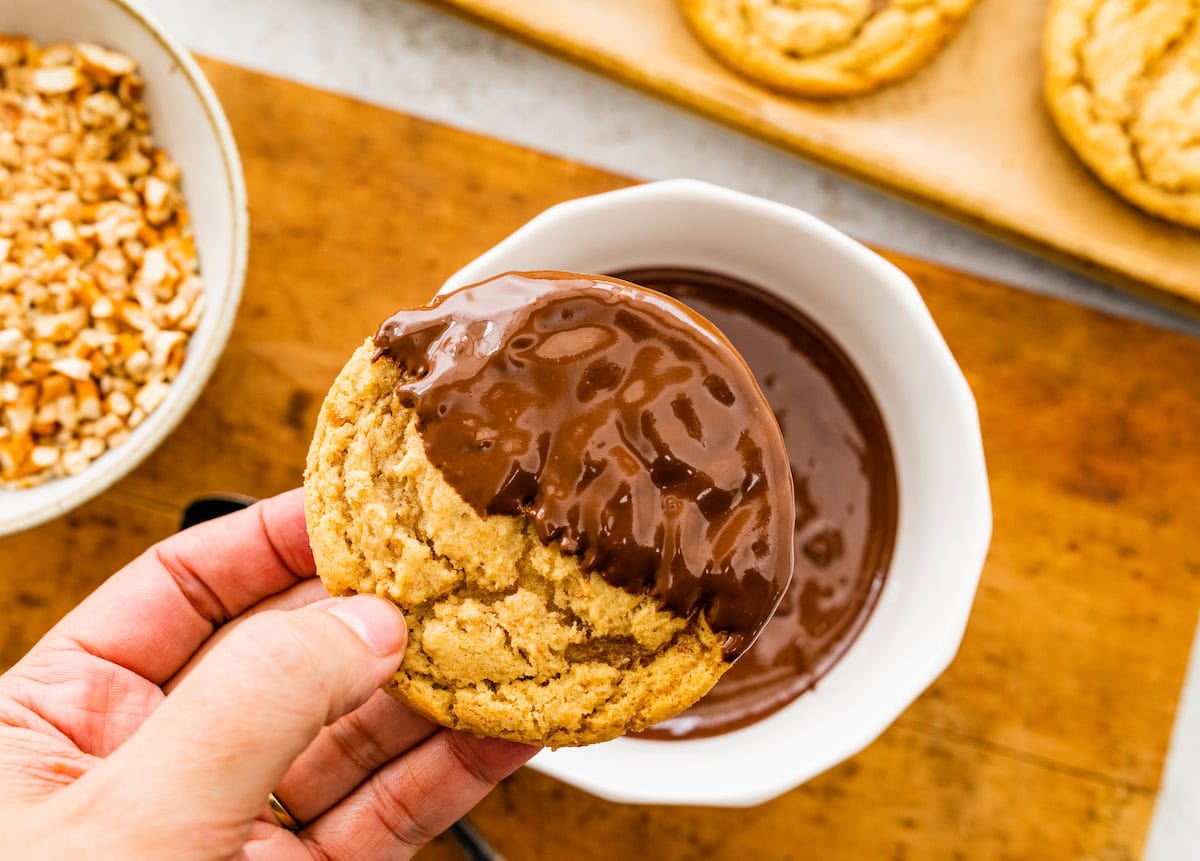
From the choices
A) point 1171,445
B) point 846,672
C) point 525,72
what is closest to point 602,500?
point 846,672

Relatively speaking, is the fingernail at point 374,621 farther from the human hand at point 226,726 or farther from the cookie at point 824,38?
the cookie at point 824,38

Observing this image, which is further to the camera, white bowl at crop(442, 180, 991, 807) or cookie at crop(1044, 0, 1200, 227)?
cookie at crop(1044, 0, 1200, 227)

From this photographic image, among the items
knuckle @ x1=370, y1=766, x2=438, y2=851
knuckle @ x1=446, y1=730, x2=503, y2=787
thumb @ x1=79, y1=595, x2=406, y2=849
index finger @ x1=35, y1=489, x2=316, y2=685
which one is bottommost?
knuckle @ x1=370, y1=766, x2=438, y2=851

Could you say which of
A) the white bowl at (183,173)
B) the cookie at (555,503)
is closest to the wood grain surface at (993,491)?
the white bowl at (183,173)

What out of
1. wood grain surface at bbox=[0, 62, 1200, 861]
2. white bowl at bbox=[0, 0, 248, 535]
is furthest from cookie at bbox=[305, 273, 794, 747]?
wood grain surface at bbox=[0, 62, 1200, 861]

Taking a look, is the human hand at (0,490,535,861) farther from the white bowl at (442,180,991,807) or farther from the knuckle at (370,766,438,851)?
the white bowl at (442,180,991,807)

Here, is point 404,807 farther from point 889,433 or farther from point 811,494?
point 889,433
